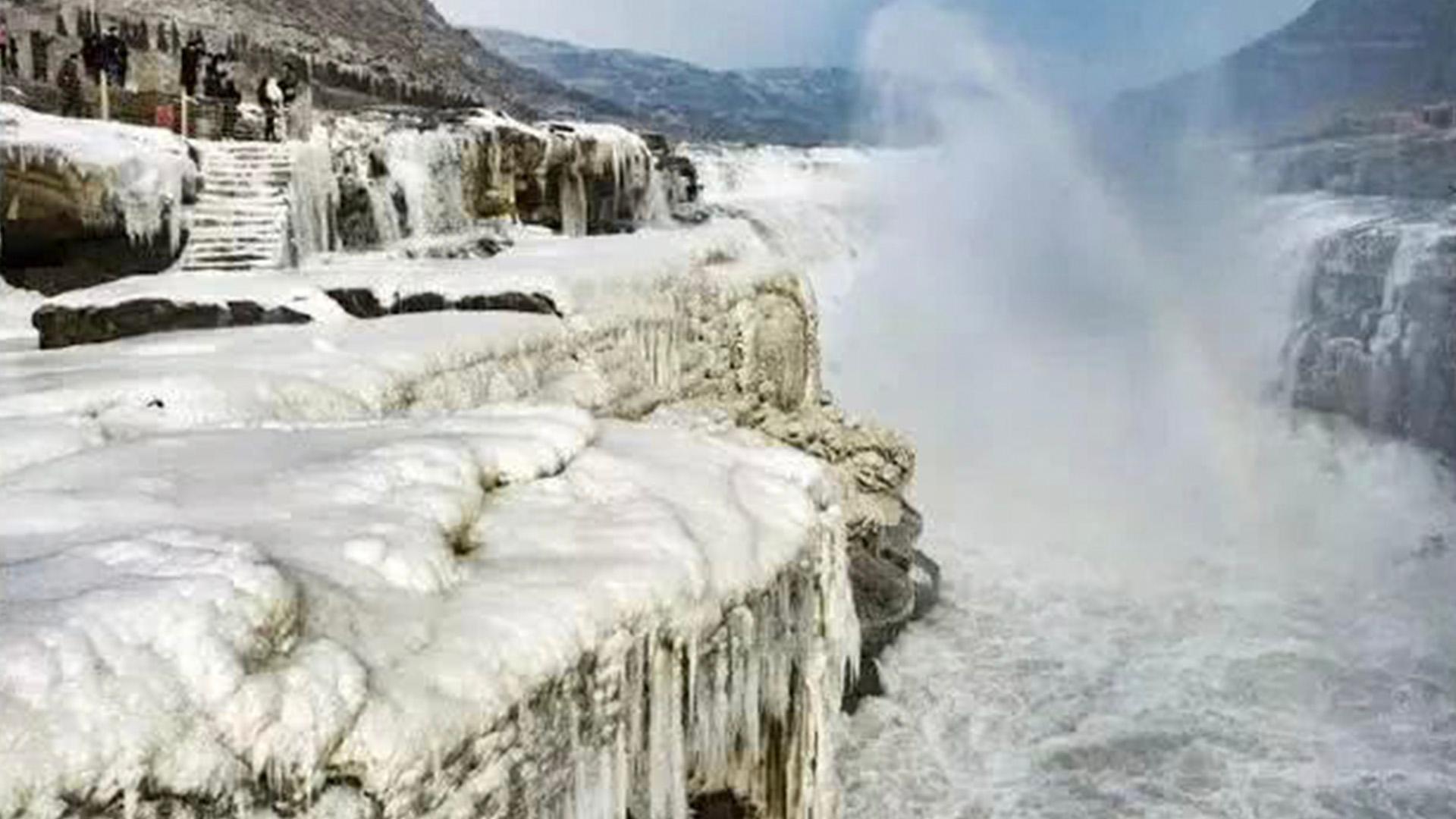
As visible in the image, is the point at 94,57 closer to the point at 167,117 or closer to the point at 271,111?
the point at 167,117

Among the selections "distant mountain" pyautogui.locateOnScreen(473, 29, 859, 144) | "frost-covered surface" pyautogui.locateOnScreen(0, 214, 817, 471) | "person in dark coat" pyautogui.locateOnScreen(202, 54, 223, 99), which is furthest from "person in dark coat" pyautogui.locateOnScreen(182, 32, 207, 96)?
"distant mountain" pyautogui.locateOnScreen(473, 29, 859, 144)

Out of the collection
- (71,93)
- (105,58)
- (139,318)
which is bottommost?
(139,318)

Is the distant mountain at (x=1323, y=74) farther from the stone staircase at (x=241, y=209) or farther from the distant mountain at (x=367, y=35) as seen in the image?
the stone staircase at (x=241, y=209)

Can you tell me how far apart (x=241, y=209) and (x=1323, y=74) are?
96183mm

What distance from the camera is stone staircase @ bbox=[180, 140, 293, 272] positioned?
1282 cm

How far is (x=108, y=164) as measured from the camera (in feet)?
40.3

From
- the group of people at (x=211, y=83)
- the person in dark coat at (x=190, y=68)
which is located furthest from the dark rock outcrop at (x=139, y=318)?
the person in dark coat at (x=190, y=68)

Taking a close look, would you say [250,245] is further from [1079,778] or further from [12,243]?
[1079,778]

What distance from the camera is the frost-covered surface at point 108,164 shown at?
12062 mm

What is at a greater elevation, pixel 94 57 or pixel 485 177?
pixel 94 57

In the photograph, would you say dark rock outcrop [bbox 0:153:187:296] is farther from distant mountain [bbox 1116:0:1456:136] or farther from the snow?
distant mountain [bbox 1116:0:1456:136]

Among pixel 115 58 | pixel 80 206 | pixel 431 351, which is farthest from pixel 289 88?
pixel 431 351

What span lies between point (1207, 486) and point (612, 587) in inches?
779

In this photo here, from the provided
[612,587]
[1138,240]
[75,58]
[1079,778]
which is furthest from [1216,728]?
[1138,240]
